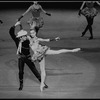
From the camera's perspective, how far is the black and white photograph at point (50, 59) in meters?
9.49

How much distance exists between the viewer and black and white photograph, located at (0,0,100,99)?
9492 mm

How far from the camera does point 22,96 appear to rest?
9477 millimetres

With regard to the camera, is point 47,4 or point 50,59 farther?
point 47,4

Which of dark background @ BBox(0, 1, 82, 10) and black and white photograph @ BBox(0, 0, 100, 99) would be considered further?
dark background @ BBox(0, 1, 82, 10)

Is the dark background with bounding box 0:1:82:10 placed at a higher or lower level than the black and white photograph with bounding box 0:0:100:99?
lower

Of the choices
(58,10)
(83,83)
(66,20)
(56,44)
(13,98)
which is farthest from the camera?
(58,10)

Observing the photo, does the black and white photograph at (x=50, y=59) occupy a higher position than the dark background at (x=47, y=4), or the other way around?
the black and white photograph at (x=50, y=59)

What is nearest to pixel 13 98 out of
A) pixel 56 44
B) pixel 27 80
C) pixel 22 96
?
pixel 22 96

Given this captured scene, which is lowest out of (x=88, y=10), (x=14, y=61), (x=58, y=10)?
(x=58, y=10)

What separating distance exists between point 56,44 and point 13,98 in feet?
15.1

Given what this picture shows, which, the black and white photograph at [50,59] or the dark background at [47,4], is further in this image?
the dark background at [47,4]

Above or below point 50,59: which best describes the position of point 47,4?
below

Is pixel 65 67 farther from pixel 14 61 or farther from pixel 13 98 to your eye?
pixel 13 98

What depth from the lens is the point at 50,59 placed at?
40.0 feet
